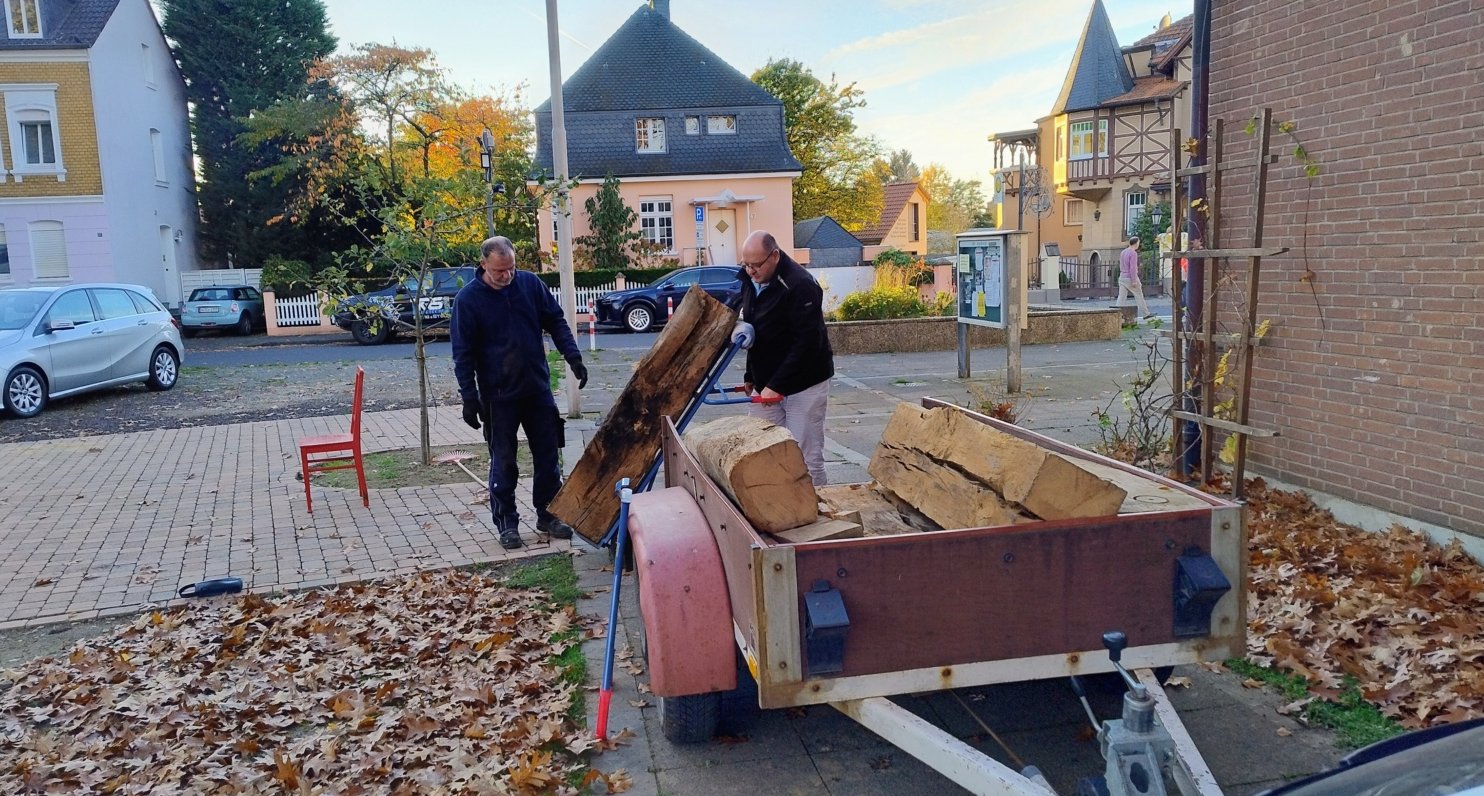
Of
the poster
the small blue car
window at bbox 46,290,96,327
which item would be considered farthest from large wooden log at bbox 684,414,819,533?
the small blue car

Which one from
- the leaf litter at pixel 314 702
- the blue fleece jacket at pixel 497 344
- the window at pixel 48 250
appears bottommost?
the leaf litter at pixel 314 702

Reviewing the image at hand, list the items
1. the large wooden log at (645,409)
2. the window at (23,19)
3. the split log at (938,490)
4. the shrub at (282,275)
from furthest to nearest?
the window at (23,19) → the shrub at (282,275) → the large wooden log at (645,409) → the split log at (938,490)

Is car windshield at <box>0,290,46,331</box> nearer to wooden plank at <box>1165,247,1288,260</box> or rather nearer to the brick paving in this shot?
the brick paving

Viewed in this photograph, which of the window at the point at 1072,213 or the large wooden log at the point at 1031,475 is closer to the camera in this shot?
the large wooden log at the point at 1031,475

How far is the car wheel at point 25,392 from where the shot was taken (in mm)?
12773

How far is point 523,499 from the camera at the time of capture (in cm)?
797

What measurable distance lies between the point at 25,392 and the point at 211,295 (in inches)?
673

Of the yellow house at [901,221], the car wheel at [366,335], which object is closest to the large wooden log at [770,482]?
→ the car wheel at [366,335]

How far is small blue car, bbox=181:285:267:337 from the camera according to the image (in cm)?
2842

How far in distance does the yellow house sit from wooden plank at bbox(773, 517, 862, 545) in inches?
2093

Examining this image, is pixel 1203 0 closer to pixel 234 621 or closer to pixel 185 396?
pixel 234 621

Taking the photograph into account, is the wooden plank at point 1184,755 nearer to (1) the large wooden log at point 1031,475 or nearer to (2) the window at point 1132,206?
(1) the large wooden log at point 1031,475

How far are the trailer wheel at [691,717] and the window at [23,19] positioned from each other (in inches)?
1409

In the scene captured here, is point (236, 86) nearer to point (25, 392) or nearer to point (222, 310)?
point (222, 310)
